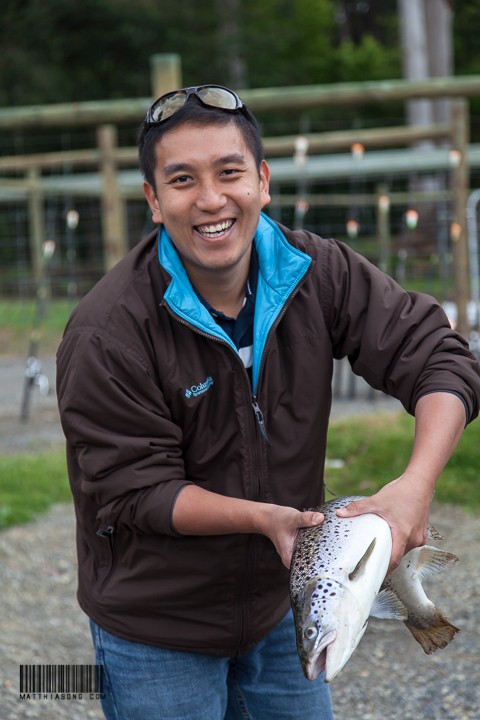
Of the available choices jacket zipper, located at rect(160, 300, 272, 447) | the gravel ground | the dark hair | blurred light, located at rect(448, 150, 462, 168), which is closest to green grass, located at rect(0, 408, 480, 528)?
the gravel ground

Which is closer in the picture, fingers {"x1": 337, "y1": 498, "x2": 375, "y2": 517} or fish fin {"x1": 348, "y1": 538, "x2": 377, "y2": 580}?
fish fin {"x1": 348, "y1": 538, "x2": 377, "y2": 580}

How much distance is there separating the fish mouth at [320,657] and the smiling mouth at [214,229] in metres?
0.96

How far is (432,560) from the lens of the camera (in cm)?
240

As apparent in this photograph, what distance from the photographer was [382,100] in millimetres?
9430

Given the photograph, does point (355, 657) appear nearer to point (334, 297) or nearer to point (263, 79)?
point (334, 297)

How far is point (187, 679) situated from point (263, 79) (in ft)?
122

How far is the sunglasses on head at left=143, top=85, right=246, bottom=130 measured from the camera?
2.36 meters

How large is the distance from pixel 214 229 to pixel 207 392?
0.39 meters

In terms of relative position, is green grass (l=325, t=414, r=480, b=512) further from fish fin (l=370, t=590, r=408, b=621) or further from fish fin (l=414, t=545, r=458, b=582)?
fish fin (l=370, t=590, r=408, b=621)

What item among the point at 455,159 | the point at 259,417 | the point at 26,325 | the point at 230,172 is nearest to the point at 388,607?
the point at 259,417

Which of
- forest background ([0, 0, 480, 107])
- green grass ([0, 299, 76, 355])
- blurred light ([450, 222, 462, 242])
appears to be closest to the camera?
blurred light ([450, 222, 462, 242])

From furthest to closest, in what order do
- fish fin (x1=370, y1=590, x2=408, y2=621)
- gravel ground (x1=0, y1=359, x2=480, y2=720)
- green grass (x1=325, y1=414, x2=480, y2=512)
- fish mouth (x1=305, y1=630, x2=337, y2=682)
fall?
green grass (x1=325, y1=414, x2=480, y2=512)
gravel ground (x1=0, y1=359, x2=480, y2=720)
fish fin (x1=370, y1=590, x2=408, y2=621)
fish mouth (x1=305, y1=630, x2=337, y2=682)

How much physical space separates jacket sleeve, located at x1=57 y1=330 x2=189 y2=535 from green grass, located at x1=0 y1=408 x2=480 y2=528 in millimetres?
3787

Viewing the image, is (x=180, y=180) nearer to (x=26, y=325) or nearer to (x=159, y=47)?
(x=26, y=325)
